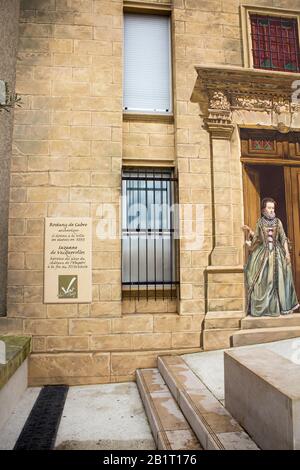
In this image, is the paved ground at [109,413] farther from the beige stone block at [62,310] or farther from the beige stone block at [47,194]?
the beige stone block at [47,194]

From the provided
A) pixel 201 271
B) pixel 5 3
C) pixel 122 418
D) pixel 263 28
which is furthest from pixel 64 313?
pixel 263 28

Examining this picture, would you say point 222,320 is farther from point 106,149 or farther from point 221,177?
point 106,149

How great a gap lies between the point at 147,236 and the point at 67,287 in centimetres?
146

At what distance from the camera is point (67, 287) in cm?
487

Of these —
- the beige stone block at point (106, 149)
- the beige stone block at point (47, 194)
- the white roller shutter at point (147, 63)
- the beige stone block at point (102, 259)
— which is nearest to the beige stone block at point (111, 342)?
the beige stone block at point (102, 259)

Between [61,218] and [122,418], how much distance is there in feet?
9.32

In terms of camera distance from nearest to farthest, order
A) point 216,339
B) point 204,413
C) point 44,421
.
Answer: point 204,413, point 44,421, point 216,339

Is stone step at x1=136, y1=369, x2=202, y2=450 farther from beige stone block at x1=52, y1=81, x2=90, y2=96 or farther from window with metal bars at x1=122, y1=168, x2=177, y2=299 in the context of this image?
beige stone block at x1=52, y1=81, x2=90, y2=96

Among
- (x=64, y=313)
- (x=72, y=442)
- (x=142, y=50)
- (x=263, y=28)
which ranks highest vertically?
(x=263, y=28)

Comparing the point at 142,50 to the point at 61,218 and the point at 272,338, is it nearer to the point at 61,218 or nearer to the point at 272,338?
the point at 61,218

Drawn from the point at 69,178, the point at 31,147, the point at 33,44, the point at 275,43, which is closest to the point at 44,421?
the point at 69,178

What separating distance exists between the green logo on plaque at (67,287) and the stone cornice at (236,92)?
3.24m

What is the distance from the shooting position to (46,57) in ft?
16.9

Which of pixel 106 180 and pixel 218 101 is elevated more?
pixel 218 101
